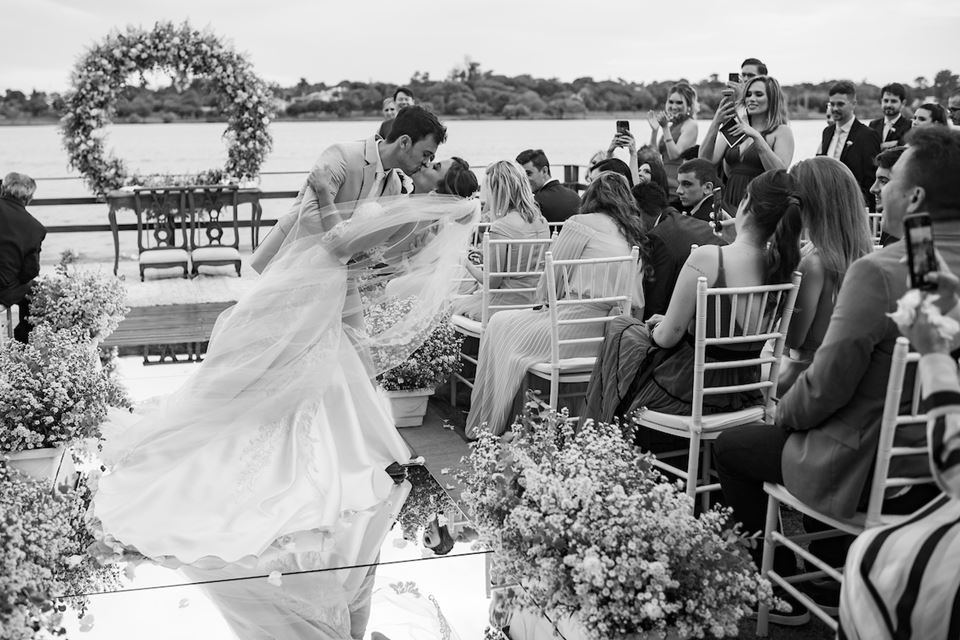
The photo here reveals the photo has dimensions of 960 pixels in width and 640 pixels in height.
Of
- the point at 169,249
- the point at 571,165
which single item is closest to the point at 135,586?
the point at 169,249

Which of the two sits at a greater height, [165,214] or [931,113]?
[931,113]

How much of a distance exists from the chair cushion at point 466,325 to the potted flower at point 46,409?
1.89m

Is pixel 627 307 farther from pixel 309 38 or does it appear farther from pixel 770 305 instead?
pixel 309 38

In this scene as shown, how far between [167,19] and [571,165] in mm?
5109

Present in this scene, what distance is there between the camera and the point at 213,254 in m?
9.78

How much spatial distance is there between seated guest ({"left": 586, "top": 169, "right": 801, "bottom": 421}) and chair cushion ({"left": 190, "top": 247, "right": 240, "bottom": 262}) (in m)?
6.84

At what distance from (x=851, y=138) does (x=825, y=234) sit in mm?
3849

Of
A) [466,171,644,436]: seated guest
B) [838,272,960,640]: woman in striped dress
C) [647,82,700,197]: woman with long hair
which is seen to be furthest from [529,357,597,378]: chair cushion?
[647,82,700,197]: woman with long hair

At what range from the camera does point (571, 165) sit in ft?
41.1

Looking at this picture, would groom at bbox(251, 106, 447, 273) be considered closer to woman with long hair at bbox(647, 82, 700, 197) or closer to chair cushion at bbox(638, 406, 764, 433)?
chair cushion at bbox(638, 406, 764, 433)

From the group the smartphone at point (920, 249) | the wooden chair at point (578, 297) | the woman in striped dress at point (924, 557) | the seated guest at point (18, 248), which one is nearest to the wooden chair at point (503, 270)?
the wooden chair at point (578, 297)

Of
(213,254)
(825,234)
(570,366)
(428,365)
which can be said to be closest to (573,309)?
(570,366)

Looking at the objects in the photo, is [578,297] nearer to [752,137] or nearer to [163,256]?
[752,137]

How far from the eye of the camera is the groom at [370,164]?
3.96 meters
